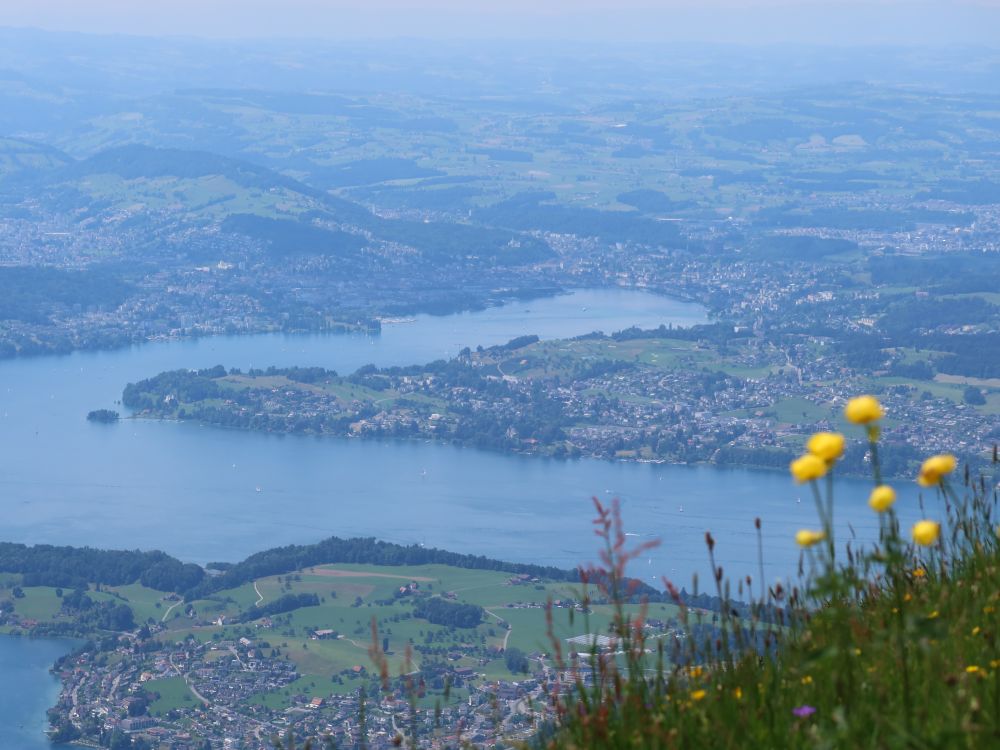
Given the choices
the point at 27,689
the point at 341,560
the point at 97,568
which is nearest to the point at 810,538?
the point at 27,689

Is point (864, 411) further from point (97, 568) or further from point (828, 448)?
point (97, 568)

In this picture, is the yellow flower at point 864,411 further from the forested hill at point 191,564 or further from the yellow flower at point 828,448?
the forested hill at point 191,564

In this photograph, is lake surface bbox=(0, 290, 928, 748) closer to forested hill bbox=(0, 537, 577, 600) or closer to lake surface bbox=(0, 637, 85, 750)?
lake surface bbox=(0, 637, 85, 750)

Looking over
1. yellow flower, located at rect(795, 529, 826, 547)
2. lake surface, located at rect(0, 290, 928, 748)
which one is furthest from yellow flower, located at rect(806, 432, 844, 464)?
lake surface, located at rect(0, 290, 928, 748)

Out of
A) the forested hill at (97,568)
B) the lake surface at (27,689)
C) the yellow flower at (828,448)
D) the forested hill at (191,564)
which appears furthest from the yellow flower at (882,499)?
the forested hill at (97,568)

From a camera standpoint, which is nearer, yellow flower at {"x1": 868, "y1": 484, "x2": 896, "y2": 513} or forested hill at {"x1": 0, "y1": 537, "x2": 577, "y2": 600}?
yellow flower at {"x1": 868, "y1": 484, "x2": 896, "y2": 513}

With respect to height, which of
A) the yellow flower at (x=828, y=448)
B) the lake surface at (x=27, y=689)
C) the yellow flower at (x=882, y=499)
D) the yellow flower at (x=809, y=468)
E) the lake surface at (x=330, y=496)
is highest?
the yellow flower at (x=828, y=448)

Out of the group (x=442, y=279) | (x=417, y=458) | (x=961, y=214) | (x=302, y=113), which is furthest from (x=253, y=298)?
(x=302, y=113)

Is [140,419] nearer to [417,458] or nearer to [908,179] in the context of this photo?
[417,458]
